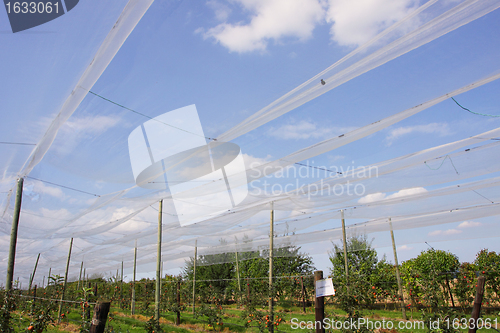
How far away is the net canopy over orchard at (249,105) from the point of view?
2.40 meters

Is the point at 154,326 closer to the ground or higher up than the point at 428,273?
closer to the ground

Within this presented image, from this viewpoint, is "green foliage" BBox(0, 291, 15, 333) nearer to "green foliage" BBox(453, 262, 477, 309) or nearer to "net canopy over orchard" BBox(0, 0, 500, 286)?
"net canopy over orchard" BBox(0, 0, 500, 286)

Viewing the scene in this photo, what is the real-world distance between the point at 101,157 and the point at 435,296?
17.6 feet

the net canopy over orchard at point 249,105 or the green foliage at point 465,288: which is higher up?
the net canopy over orchard at point 249,105

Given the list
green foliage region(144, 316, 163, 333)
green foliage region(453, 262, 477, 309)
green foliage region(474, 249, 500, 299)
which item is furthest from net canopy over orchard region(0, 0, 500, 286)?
green foliage region(474, 249, 500, 299)

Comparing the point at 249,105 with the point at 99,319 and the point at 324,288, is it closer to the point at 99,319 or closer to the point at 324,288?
the point at 324,288

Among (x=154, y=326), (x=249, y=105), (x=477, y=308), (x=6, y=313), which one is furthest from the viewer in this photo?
(x=154, y=326)

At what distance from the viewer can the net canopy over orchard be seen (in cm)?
240

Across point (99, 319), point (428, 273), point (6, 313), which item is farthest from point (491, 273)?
point (6, 313)

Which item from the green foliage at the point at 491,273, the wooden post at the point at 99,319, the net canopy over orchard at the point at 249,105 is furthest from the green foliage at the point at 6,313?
the green foliage at the point at 491,273

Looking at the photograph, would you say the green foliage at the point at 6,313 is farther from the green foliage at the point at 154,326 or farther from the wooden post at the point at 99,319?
the wooden post at the point at 99,319

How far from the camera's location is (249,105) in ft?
10.5

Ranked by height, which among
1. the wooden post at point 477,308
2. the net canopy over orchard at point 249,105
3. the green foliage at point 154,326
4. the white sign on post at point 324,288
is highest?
the net canopy over orchard at point 249,105

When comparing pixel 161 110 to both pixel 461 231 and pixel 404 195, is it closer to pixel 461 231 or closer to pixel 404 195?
pixel 404 195
